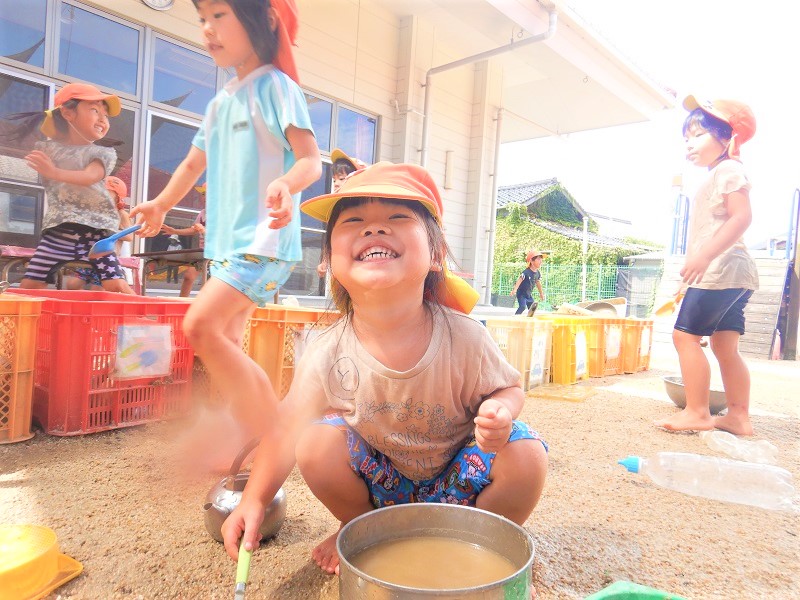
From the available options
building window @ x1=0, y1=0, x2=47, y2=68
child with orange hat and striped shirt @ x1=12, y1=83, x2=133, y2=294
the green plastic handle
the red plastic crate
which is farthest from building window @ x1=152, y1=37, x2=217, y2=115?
the green plastic handle

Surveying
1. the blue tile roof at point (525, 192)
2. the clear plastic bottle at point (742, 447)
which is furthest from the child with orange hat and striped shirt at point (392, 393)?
the blue tile roof at point (525, 192)

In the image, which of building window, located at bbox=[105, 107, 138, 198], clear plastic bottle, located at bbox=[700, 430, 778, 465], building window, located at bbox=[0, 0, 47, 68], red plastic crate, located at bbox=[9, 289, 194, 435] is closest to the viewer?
red plastic crate, located at bbox=[9, 289, 194, 435]

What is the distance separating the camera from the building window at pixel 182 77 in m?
4.33

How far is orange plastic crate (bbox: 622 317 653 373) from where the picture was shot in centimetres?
499

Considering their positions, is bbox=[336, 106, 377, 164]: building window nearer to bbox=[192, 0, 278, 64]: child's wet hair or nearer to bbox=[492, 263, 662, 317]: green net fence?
bbox=[192, 0, 278, 64]: child's wet hair

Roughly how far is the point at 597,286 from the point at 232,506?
54.7 ft

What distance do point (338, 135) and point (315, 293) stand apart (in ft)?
6.06

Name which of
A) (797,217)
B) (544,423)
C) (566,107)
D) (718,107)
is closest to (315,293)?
(544,423)

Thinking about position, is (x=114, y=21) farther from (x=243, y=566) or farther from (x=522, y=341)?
(x=243, y=566)

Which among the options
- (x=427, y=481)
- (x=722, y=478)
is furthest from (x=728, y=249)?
(x=427, y=481)

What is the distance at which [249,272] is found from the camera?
1.55 m

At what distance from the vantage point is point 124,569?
1.11 metres

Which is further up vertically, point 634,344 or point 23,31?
point 23,31

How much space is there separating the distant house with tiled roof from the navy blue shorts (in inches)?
774
